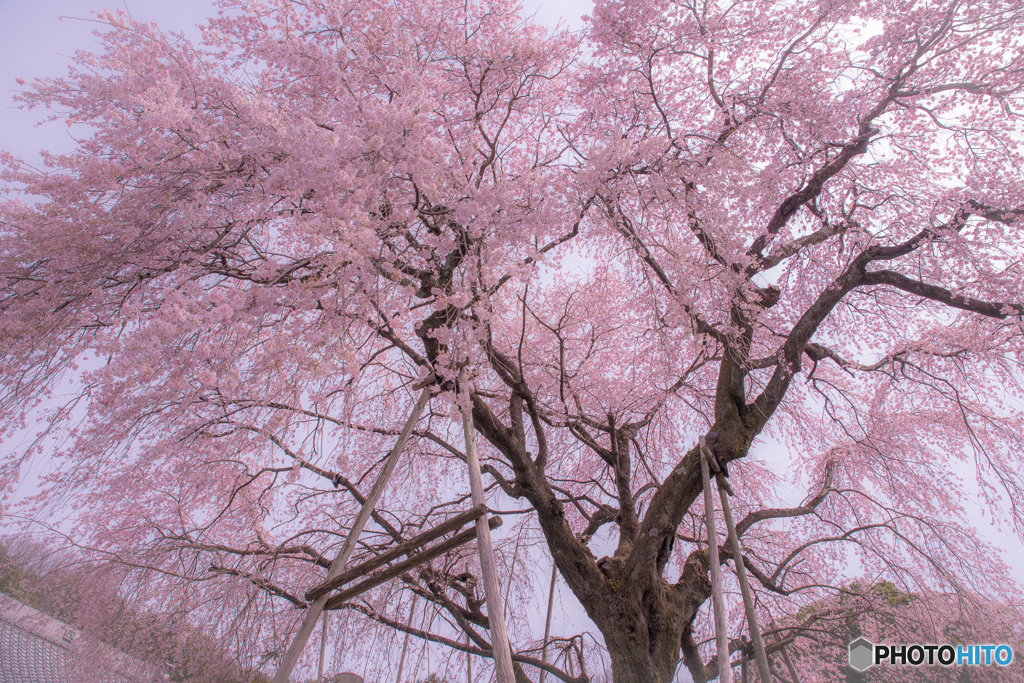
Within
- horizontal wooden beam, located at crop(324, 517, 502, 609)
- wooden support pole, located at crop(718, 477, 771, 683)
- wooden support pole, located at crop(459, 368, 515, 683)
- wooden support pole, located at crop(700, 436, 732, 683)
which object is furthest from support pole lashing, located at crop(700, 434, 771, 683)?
horizontal wooden beam, located at crop(324, 517, 502, 609)

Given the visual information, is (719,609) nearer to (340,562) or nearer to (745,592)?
(745,592)

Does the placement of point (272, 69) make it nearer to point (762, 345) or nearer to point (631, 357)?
point (631, 357)

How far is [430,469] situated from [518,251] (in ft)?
12.0

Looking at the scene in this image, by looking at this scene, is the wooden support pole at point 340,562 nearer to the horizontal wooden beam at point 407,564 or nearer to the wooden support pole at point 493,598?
the horizontal wooden beam at point 407,564

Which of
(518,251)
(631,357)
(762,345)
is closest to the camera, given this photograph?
(518,251)

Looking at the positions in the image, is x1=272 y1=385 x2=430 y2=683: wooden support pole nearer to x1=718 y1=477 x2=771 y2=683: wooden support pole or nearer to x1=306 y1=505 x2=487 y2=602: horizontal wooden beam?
x1=306 y1=505 x2=487 y2=602: horizontal wooden beam

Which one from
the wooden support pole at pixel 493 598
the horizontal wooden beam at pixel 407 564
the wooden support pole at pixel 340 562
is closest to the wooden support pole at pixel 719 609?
the wooden support pole at pixel 493 598

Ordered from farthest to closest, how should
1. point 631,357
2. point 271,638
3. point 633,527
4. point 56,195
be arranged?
point 631,357, point 633,527, point 271,638, point 56,195

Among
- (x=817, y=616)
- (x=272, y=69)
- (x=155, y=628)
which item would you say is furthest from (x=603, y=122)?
(x=155, y=628)

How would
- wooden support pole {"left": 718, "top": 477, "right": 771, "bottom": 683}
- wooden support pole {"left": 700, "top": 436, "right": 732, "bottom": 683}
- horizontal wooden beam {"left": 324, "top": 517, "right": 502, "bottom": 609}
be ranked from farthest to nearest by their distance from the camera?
wooden support pole {"left": 718, "top": 477, "right": 771, "bottom": 683} < wooden support pole {"left": 700, "top": 436, "right": 732, "bottom": 683} < horizontal wooden beam {"left": 324, "top": 517, "right": 502, "bottom": 609}

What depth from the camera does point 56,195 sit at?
2.63 m

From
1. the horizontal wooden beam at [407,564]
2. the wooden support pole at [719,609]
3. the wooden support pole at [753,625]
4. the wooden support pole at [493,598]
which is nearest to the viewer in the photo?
the wooden support pole at [493,598]

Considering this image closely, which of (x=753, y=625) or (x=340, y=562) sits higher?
(x=753, y=625)

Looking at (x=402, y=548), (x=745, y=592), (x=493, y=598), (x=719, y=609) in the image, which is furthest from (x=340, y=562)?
(x=745, y=592)
